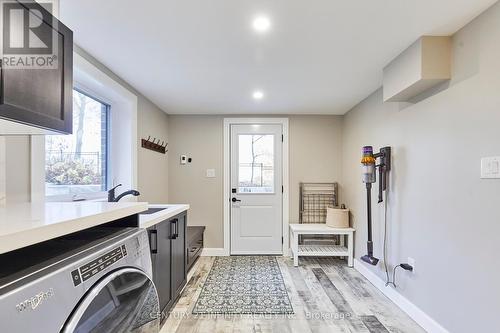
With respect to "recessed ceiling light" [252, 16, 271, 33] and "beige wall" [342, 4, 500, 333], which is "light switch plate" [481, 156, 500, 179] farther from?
"recessed ceiling light" [252, 16, 271, 33]

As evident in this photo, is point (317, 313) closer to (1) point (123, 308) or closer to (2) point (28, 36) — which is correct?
(1) point (123, 308)

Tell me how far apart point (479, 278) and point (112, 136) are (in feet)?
10.5

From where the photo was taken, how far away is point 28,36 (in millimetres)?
1038

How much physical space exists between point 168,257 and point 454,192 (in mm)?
2158

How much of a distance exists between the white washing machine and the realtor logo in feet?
2.20

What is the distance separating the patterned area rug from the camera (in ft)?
8.14

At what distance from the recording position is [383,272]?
2.82 meters

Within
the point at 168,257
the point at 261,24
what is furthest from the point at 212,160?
the point at 261,24

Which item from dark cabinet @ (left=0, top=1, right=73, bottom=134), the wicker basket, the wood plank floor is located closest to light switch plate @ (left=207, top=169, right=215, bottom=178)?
the wood plank floor

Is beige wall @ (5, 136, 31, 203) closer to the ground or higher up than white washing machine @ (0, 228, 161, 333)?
higher up

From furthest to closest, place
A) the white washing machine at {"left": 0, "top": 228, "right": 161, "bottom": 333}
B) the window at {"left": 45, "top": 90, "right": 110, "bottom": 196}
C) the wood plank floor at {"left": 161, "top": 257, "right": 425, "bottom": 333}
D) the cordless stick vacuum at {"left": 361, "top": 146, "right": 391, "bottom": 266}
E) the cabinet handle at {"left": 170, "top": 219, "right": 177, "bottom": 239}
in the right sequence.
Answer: the cordless stick vacuum at {"left": 361, "top": 146, "right": 391, "bottom": 266}, the cabinet handle at {"left": 170, "top": 219, "right": 177, "bottom": 239}, the wood plank floor at {"left": 161, "top": 257, "right": 425, "bottom": 333}, the window at {"left": 45, "top": 90, "right": 110, "bottom": 196}, the white washing machine at {"left": 0, "top": 228, "right": 161, "bottom": 333}

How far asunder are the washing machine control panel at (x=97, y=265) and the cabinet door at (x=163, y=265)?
1.10 meters

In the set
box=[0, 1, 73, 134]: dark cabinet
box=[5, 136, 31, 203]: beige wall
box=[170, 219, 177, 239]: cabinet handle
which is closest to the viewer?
box=[0, 1, 73, 134]: dark cabinet

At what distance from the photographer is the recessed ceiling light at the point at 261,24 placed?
1.67m
